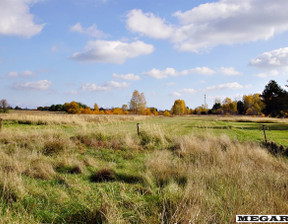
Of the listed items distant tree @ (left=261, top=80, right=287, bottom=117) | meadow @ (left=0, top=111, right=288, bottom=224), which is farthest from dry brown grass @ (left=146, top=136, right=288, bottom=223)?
distant tree @ (left=261, top=80, right=287, bottom=117)

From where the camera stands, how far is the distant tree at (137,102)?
7206 cm

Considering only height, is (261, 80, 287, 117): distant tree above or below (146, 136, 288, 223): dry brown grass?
above

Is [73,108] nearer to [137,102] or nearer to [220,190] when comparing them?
[137,102]

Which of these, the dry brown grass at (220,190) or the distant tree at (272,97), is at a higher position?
the distant tree at (272,97)

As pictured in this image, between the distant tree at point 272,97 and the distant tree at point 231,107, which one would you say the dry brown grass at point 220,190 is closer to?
the distant tree at point 272,97

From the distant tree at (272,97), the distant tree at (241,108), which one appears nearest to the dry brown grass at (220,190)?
the distant tree at (272,97)

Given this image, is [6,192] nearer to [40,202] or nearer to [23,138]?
[40,202]

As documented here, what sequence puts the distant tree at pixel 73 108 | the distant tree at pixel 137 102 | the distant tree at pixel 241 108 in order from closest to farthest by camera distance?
the distant tree at pixel 137 102
the distant tree at pixel 73 108
the distant tree at pixel 241 108

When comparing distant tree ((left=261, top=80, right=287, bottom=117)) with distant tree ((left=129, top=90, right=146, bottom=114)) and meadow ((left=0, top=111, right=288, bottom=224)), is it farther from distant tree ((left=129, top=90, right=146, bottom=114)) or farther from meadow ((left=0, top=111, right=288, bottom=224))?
meadow ((left=0, top=111, right=288, bottom=224))

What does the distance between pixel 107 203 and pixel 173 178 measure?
269cm

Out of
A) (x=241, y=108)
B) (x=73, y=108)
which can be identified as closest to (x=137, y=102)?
(x=73, y=108)

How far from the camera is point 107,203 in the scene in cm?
338

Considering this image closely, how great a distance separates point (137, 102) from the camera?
72312 mm

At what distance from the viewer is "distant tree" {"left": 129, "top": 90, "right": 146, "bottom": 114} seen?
2837 inches
